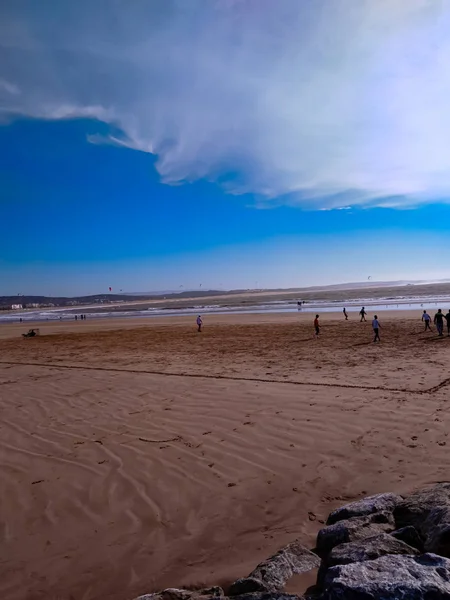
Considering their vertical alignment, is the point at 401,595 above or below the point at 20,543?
above

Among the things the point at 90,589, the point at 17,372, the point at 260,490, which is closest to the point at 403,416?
the point at 260,490

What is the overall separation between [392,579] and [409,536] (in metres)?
1.01

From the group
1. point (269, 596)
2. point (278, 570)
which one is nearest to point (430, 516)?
point (278, 570)

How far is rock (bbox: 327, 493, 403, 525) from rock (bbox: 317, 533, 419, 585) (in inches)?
28.3

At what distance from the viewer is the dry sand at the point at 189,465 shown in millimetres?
4305

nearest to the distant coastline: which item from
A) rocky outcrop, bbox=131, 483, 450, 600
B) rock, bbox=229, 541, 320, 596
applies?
rocky outcrop, bbox=131, 483, 450, 600

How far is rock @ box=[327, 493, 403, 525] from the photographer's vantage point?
13.9 ft

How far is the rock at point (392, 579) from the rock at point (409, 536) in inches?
23.7

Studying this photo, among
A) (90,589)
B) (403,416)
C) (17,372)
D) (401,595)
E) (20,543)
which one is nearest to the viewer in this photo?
(401,595)

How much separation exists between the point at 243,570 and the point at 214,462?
2.56 m

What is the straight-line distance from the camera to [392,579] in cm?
277

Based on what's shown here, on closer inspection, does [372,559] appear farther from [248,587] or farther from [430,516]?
[248,587]

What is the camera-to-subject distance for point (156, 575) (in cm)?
405

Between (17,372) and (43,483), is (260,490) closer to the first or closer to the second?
(43,483)
